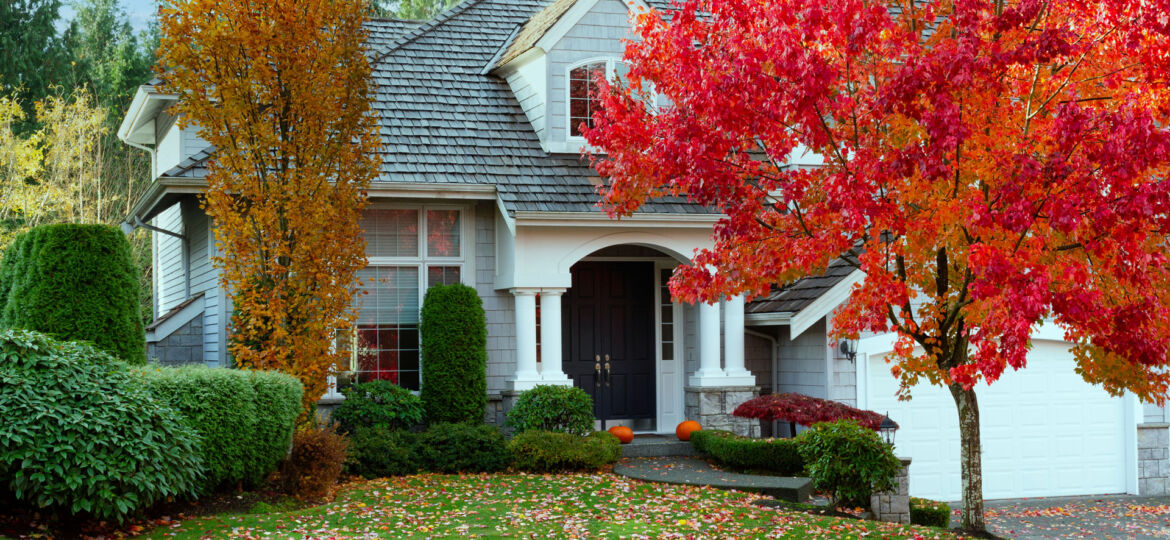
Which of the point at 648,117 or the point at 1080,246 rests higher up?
the point at 648,117

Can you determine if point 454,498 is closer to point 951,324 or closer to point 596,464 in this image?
point 596,464

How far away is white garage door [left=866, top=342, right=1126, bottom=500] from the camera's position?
544 inches

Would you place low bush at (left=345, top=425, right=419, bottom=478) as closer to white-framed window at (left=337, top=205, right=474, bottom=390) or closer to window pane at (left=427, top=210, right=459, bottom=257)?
white-framed window at (left=337, top=205, right=474, bottom=390)

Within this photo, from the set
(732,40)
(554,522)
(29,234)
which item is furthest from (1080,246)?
(29,234)

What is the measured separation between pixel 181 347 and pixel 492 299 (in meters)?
3.91

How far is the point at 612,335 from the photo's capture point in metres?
15.0

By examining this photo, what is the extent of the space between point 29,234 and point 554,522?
592 centimetres

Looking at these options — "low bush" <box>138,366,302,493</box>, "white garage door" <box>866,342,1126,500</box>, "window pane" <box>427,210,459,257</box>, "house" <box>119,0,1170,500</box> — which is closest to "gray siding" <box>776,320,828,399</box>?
"house" <box>119,0,1170,500</box>

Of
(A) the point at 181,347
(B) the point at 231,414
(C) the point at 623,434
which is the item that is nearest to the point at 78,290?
(B) the point at 231,414

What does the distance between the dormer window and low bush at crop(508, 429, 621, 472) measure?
426cm

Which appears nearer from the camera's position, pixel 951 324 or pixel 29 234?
pixel 951 324

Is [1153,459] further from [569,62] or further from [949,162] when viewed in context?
[569,62]

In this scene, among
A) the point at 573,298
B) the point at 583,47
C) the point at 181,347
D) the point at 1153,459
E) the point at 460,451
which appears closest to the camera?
the point at 460,451

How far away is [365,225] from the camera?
13422 mm
